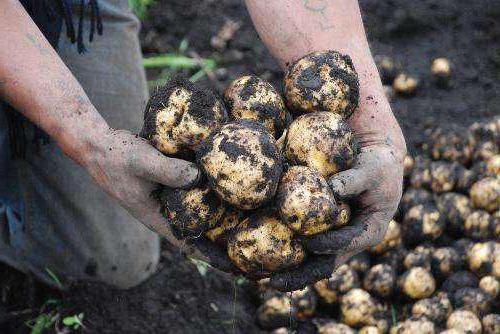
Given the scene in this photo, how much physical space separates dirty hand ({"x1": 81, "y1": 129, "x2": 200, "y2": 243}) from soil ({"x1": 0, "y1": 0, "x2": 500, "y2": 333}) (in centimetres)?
101

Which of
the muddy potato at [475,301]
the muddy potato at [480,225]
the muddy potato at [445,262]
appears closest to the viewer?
the muddy potato at [475,301]

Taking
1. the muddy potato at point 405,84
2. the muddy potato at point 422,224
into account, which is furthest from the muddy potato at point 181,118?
the muddy potato at point 405,84

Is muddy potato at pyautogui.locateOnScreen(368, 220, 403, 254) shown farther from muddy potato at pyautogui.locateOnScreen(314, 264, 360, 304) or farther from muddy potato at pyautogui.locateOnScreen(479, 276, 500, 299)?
muddy potato at pyautogui.locateOnScreen(479, 276, 500, 299)

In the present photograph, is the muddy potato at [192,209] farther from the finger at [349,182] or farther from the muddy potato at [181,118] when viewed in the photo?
the finger at [349,182]

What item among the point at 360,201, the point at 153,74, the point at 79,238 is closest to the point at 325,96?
the point at 360,201

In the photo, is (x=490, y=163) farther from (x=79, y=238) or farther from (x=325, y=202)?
(x=79, y=238)

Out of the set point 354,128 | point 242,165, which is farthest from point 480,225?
point 242,165

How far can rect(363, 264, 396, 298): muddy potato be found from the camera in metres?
→ 3.12

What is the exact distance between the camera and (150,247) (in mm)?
A: 3451

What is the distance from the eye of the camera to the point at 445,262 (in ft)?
10.4

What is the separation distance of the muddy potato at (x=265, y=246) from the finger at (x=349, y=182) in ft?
0.68

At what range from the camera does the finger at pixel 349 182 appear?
6.64ft

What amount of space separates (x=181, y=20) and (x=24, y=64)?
352 cm

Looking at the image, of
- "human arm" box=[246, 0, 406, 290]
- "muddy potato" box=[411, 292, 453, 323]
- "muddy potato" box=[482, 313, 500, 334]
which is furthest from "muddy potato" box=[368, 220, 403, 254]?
"human arm" box=[246, 0, 406, 290]
